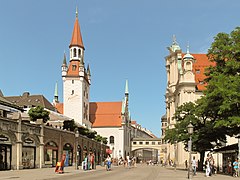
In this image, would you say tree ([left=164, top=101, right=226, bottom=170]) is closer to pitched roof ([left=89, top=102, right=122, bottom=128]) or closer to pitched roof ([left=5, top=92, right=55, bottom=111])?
pitched roof ([left=5, top=92, right=55, bottom=111])

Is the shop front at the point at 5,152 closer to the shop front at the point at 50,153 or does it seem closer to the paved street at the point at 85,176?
the paved street at the point at 85,176

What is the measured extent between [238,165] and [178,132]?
13939 mm

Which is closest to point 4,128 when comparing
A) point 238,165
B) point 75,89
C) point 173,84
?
point 238,165

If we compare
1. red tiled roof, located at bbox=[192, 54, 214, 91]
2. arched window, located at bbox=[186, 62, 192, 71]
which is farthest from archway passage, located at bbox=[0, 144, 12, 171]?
red tiled roof, located at bbox=[192, 54, 214, 91]

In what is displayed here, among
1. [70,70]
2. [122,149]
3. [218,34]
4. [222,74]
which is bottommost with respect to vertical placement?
[122,149]

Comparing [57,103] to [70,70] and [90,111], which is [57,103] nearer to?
[90,111]

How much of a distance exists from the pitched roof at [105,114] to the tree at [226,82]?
92.0 m

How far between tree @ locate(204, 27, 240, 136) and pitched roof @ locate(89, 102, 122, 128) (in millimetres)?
92048

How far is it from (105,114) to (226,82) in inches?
3937

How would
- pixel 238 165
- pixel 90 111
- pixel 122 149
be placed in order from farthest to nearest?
pixel 90 111
pixel 122 149
pixel 238 165

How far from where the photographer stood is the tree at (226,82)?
106 ft

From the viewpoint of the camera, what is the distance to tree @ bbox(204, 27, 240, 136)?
3241 cm

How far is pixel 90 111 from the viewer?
133 metres

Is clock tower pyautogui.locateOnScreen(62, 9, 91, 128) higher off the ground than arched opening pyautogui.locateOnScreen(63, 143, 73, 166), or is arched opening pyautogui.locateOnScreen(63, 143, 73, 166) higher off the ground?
clock tower pyautogui.locateOnScreen(62, 9, 91, 128)
